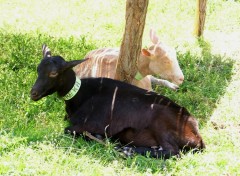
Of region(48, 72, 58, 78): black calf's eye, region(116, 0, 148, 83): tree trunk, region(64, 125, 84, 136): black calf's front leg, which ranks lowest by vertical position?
region(64, 125, 84, 136): black calf's front leg

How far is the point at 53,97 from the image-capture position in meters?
7.12

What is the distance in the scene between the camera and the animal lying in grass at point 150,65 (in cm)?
717

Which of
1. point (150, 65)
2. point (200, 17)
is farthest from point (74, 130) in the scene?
point (200, 17)

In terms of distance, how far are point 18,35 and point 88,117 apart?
366 cm

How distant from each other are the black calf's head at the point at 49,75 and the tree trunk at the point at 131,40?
3.39 feet

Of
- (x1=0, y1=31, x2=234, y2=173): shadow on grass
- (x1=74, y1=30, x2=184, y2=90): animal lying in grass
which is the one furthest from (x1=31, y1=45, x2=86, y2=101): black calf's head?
(x1=74, y1=30, x2=184, y2=90): animal lying in grass

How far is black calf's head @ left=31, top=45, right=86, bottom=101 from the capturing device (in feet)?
19.6

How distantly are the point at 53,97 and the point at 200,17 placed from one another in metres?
4.70

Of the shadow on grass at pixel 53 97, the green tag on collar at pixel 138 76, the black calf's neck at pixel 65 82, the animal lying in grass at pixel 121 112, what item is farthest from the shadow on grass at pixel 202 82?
the black calf's neck at pixel 65 82

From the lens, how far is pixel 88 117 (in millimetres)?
6160

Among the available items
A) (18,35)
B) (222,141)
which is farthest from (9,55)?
(222,141)

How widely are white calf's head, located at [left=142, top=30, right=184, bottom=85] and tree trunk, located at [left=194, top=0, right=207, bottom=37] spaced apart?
3397 mm

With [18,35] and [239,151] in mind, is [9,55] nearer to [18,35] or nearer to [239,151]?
[18,35]

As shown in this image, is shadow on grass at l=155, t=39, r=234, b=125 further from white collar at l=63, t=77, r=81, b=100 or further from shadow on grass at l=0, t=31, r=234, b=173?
white collar at l=63, t=77, r=81, b=100
